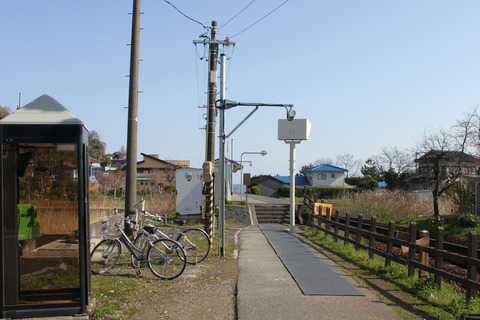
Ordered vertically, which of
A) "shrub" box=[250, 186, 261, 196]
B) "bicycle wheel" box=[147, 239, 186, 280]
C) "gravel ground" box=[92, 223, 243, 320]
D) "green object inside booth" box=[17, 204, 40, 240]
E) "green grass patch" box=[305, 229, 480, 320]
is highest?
"green object inside booth" box=[17, 204, 40, 240]

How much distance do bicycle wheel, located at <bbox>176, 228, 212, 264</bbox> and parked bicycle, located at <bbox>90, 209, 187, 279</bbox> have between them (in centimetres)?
102

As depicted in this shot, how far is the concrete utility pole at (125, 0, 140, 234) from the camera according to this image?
490 inches

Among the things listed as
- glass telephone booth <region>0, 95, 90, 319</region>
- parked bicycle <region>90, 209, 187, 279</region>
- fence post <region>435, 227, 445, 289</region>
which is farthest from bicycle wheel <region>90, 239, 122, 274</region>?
fence post <region>435, 227, 445, 289</region>

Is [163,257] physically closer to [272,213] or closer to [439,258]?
[439,258]

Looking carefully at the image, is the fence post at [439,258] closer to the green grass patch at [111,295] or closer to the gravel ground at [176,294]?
the gravel ground at [176,294]

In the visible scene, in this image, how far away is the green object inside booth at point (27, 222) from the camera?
6673mm

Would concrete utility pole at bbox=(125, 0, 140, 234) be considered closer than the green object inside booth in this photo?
No

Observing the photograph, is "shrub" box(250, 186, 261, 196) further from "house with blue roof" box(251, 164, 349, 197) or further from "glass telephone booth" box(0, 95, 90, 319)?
"glass telephone booth" box(0, 95, 90, 319)

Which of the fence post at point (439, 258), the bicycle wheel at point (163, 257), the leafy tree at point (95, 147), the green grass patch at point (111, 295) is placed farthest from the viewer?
the leafy tree at point (95, 147)

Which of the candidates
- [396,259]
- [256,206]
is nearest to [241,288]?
[396,259]

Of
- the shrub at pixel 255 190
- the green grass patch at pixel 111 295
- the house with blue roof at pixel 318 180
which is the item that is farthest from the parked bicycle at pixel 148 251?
the house with blue roof at pixel 318 180

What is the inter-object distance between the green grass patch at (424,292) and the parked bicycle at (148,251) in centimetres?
405

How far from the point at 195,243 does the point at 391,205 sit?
15.0m

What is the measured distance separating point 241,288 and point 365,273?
3123 mm
